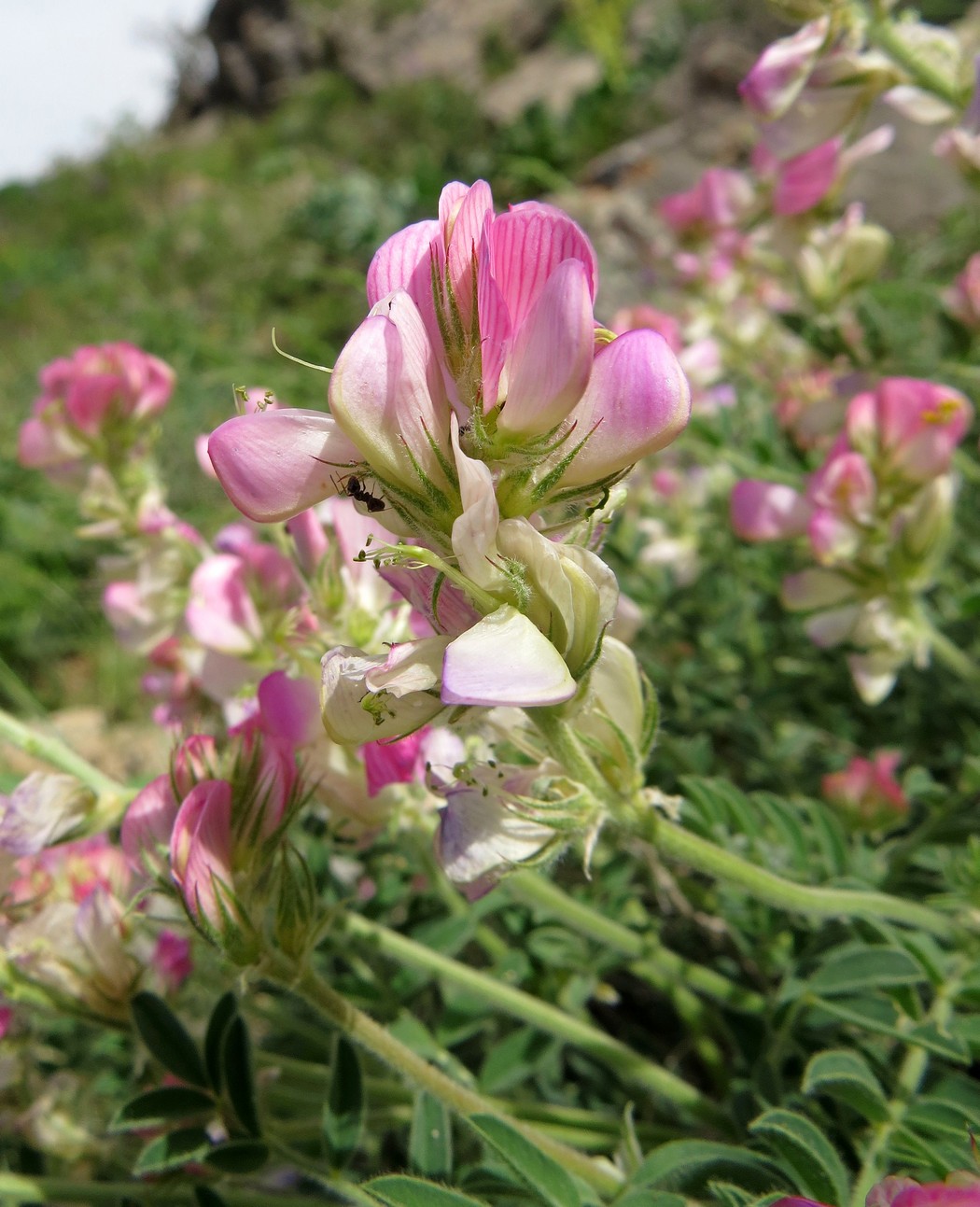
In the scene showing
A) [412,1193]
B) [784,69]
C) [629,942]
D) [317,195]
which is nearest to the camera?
[412,1193]

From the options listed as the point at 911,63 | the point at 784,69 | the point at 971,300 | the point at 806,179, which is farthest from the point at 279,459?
the point at 971,300

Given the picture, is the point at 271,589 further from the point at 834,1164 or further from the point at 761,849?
the point at 834,1164

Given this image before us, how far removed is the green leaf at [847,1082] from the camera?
2.21 feet

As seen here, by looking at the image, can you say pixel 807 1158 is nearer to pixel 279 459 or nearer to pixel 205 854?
pixel 205 854

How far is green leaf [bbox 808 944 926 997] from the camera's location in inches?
29.3

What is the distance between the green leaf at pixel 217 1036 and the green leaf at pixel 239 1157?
5 cm

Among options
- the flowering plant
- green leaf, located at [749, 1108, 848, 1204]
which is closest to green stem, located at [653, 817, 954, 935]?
the flowering plant

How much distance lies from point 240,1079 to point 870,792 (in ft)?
2.63

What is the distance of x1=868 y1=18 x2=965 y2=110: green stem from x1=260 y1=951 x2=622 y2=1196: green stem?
3.51 ft

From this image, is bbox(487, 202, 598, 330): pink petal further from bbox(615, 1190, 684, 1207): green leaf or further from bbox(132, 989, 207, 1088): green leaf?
bbox(132, 989, 207, 1088): green leaf

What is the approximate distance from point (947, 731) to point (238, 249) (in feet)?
23.9

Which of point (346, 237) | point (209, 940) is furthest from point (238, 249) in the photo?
point (209, 940)

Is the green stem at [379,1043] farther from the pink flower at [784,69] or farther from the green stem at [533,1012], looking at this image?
the pink flower at [784,69]

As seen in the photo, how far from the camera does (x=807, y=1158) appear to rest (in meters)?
0.62
